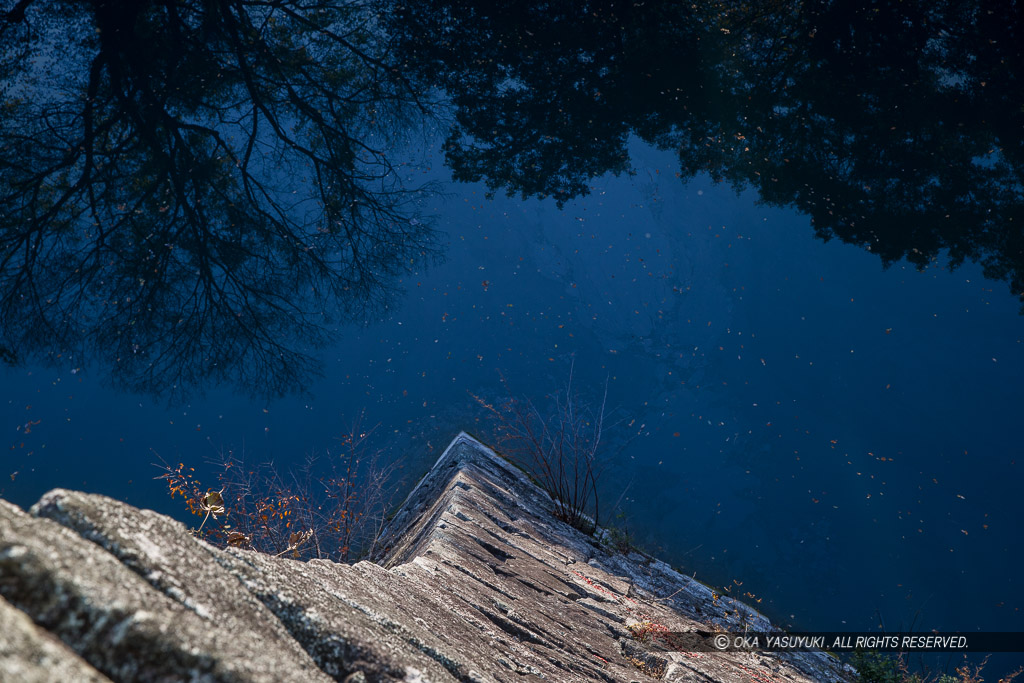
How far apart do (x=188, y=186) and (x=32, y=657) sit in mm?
8513

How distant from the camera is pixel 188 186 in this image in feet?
26.7

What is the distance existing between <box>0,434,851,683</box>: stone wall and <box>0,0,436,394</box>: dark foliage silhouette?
14.0ft

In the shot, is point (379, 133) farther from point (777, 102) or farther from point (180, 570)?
point (180, 570)

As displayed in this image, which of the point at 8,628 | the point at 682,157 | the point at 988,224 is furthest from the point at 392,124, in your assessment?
the point at 8,628

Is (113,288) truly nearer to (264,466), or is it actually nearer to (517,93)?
(264,466)

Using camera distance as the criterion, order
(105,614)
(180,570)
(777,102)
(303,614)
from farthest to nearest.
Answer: (777,102) → (303,614) → (180,570) → (105,614)

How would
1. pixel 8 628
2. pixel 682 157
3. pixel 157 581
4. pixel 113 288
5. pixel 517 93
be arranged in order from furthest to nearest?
pixel 517 93 → pixel 682 157 → pixel 113 288 → pixel 157 581 → pixel 8 628

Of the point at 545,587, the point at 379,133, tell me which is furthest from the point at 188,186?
the point at 545,587

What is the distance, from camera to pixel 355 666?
64.4 inches

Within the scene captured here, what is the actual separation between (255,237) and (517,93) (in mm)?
4729

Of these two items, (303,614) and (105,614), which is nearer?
(105,614)

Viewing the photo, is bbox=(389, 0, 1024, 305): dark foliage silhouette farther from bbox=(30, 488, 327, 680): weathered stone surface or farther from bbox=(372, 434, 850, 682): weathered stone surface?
bbox=(30, 488, 327, 680): weathered stone surface

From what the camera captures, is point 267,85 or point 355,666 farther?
point 267,85

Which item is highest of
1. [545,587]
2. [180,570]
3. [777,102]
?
[777,102]
